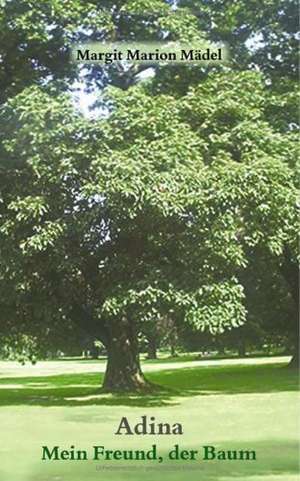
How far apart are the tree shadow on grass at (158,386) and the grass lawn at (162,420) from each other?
1.3 inches

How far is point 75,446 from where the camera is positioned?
36.1 ft

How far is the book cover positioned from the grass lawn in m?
0.18

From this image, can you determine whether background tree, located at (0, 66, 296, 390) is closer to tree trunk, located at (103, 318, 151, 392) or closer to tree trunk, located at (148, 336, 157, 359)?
tree trunk, located at (103, 318, 151, 392)

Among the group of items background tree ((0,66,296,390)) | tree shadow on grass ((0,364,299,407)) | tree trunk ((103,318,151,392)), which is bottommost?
tree shadow on grass ((0,364,299,407))

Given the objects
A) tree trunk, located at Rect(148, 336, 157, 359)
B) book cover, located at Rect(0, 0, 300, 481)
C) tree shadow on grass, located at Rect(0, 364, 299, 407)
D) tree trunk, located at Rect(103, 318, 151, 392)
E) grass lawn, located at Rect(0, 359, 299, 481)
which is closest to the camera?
grass lawn, located at Rect(0, 359, 299, 481)

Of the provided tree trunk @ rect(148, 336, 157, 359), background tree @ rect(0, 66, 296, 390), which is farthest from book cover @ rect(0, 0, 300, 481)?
tree trunk @ rect(148, 336, 157, 359)

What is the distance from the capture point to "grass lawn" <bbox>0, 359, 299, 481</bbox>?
9391 mm

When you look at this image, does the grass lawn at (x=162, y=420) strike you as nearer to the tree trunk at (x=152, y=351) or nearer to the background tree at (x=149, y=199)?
the tree trunk at (x=152, y=351)

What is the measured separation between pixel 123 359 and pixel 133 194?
721cm

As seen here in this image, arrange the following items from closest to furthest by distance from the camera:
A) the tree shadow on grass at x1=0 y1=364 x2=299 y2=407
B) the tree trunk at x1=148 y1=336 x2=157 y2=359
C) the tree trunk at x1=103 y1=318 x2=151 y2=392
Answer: the tree shadow on grass at x1=0 y1=364 x2=299 y2=407 → the tree trunk at x1=103 y1=318 x2=151 y2=392 → the tree trunk at x1=148 y1=336 x2=157 y2=359

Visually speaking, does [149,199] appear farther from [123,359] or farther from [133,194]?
[123,359]

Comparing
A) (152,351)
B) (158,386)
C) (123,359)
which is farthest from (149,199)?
(152,351)

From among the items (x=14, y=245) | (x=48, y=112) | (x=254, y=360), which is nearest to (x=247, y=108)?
(x=48, y=112)

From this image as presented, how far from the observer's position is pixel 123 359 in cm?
2378
